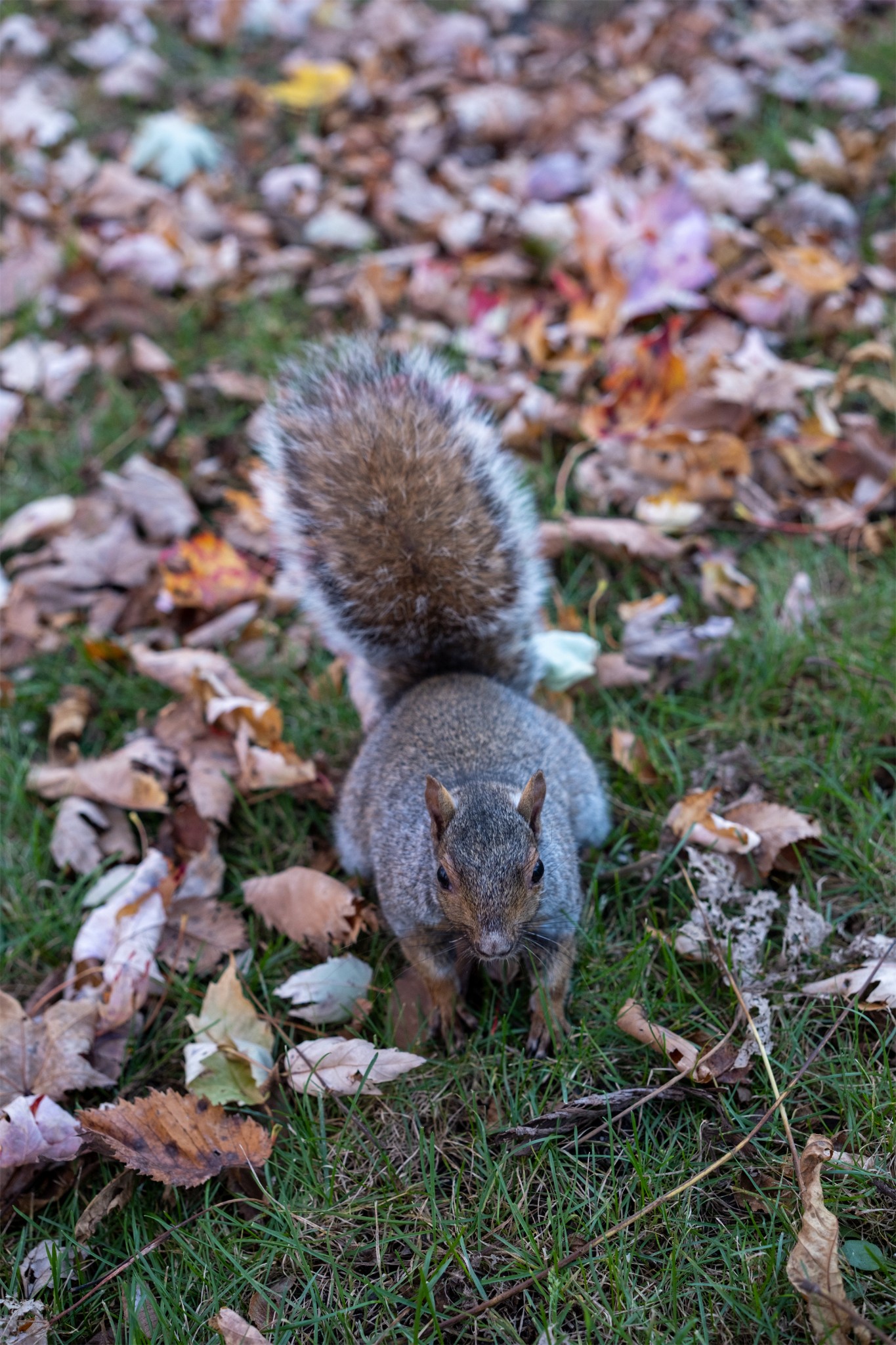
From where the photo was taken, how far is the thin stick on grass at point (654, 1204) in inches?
63.0

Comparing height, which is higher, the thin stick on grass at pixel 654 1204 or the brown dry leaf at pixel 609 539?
the brown dry leaf at pixel 609 539

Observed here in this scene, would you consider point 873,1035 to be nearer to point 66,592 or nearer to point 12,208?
point 66,592

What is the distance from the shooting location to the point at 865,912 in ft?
6.84

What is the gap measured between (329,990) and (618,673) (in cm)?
105

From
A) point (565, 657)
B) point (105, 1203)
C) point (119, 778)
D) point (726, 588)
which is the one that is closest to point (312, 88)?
point (726, 588)

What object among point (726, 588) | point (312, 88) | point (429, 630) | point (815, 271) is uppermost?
point (312, 88)

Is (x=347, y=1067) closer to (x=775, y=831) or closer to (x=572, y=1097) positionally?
(x=572, y=1097)

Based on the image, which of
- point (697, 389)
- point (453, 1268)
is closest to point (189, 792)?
point (453, 1268)

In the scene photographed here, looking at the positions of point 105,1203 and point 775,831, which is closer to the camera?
point 105,1203

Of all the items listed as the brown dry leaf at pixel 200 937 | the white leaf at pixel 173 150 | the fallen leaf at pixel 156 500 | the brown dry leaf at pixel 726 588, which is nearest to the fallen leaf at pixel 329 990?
the brown dry leaf at pixel 200 937

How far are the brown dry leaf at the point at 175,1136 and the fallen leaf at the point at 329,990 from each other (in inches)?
10.9

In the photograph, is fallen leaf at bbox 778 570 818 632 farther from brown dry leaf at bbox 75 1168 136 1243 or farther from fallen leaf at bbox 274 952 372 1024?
brown dry leaf at bbox 75 1168 136 1243

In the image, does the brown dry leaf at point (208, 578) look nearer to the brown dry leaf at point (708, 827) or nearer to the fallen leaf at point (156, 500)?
the fallen leaf at point (156, 500)

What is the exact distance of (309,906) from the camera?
88.2 inches
